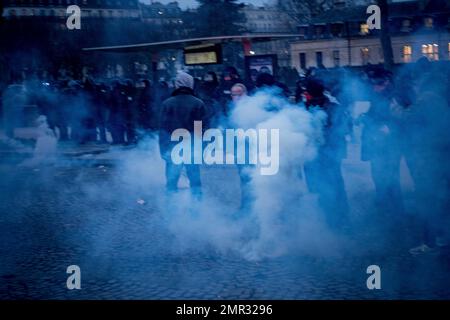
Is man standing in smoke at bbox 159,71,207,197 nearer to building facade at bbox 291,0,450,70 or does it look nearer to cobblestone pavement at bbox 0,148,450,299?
cobblestone pavement at bbox 0,148,450,299

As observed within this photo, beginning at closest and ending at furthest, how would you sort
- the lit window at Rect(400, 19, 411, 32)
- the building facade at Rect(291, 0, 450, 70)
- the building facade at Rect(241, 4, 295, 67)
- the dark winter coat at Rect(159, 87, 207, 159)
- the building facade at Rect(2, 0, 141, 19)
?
the dark winter coat at Rect(159, 87, 207, 159) < the building facade at Rect(2, 0, 141, 19) < the building facade at Rect(241, 4, 295, 67) < the building facade at Rect(291, 0, 450, 70) < the lit window at Rect(400, 19, 411, 32)

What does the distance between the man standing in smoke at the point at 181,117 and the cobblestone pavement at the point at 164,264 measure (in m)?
0.64

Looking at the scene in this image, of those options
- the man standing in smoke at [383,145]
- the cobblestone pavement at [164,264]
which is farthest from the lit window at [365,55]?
the man standing in smoke at [383,145]

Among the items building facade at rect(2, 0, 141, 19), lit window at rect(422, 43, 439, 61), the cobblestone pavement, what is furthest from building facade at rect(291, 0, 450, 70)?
the cobblestone pavement

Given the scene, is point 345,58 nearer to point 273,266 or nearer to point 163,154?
point 163,154

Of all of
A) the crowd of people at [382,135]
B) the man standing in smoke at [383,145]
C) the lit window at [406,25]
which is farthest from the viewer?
the lit window at [406,25]

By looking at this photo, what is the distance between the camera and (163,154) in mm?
6363

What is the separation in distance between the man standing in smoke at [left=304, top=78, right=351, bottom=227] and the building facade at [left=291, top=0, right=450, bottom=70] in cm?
871

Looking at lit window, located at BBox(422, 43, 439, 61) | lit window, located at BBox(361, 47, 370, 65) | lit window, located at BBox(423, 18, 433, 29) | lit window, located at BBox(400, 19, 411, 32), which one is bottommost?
lit window, located at BBox(422, 43, 439, 61)

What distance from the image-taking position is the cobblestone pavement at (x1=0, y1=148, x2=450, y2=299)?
422 centimetres

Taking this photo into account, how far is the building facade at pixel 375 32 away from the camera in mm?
14992

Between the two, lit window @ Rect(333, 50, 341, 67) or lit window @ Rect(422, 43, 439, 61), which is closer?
lit window @ Rect(422, 43, 439, 61)

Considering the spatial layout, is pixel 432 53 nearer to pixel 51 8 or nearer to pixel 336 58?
pixel 336 58

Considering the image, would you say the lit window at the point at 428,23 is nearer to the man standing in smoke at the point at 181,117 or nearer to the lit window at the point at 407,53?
the lit window at the point at 407,53
